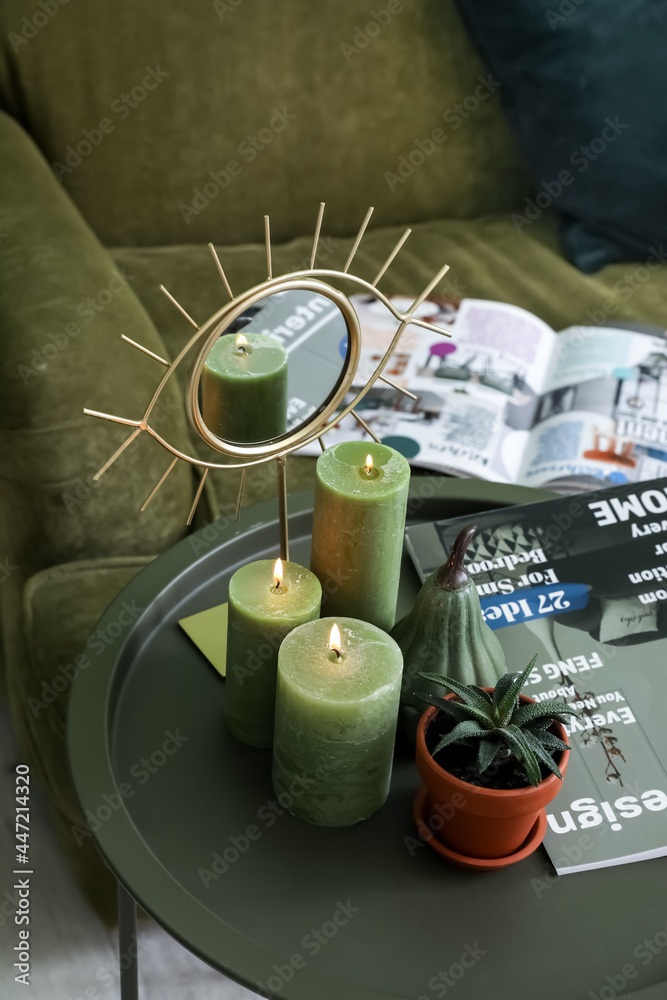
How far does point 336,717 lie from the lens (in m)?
0.65

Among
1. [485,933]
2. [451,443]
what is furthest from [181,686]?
[451,443]

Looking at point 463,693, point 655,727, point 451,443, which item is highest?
point 463,693

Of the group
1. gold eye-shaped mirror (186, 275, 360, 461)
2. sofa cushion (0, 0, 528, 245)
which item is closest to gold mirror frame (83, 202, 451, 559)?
gold eye-shaped mirror (186, 275, 360, 461)

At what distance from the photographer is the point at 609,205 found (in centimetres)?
171

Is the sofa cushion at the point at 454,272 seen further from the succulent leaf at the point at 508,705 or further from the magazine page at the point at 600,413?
the succulent leaf at the point at 508,705

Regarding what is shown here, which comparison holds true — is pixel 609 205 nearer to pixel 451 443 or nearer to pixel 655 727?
pixel 451 443

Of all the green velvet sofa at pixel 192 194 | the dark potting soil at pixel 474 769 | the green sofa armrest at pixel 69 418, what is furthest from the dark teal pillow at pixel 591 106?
the dark potting soil at pixel 474 769

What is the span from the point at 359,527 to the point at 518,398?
74cm

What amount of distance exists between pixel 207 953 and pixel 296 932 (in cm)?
6

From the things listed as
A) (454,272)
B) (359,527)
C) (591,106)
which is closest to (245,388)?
(359,527)

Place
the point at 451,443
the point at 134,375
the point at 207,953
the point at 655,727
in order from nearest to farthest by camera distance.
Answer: the point at 207,953 < the point at 655,727 < the point at 134,375 < the point at 451,443

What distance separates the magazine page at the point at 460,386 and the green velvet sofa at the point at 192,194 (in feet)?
0.39

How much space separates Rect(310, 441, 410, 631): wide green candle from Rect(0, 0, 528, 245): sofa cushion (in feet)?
3.61

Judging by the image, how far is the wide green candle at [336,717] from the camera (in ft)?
2.16
